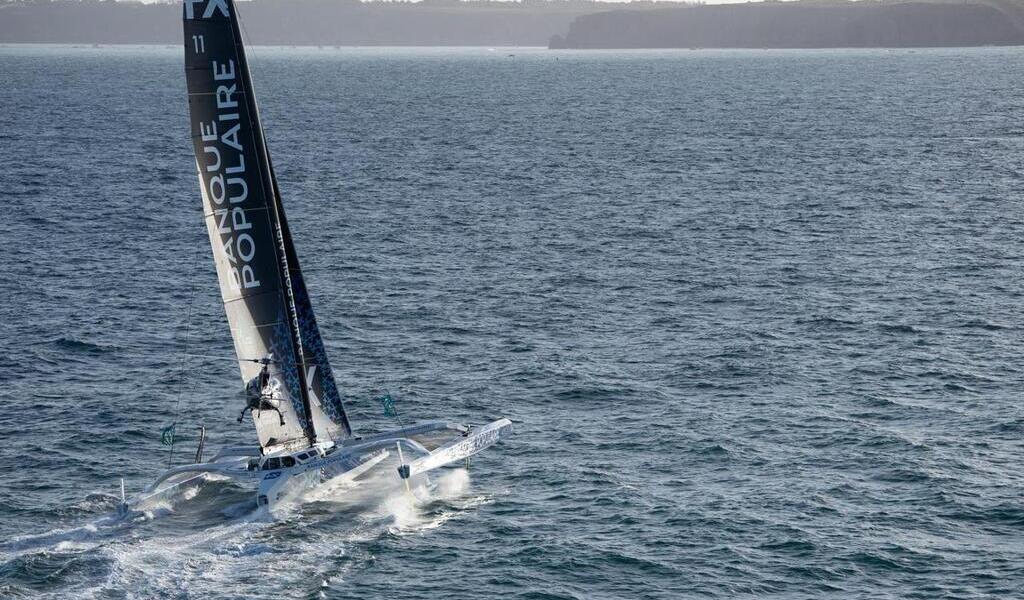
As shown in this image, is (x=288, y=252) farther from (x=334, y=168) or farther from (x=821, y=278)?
(x=334, y=168)

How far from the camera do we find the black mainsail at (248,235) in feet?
121

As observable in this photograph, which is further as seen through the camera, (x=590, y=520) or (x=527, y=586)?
(x=590, y=520)

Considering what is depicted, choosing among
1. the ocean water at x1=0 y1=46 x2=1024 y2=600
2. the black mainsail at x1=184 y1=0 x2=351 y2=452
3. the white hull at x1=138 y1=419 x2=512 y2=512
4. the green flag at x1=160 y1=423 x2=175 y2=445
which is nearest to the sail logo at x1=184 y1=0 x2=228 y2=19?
the black mainsail at x1=184 y1=0 x2=351 y2=452

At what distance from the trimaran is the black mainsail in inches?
1.1

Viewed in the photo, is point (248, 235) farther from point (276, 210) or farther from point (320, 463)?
point (320, 463)

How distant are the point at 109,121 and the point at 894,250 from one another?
359 ft

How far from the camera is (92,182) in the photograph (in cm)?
Result: 10256

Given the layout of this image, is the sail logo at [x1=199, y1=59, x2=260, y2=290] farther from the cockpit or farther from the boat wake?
the boat wake

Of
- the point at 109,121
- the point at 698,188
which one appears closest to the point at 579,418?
the point at 698,188

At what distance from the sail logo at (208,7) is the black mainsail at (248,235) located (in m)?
0.03

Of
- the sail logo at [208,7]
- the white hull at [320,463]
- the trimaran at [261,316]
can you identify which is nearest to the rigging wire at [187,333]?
the white hull at [320,463]

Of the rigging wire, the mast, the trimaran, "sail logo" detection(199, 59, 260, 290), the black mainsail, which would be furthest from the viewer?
the rigging wire

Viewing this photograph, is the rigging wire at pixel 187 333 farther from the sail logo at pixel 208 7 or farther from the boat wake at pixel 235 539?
the sail logo at pixel 208 7

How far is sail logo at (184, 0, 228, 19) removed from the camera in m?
36.0
